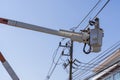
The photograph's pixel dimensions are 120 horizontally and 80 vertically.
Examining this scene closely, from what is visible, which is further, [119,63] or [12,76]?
[119,63]

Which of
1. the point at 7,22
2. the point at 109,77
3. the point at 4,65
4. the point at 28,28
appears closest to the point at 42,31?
the point at 28,28

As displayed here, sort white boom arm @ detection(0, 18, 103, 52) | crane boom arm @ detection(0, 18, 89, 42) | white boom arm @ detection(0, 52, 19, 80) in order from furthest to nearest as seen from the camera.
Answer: white boom arm @ detection(0, 52, 19, 80) → crane boom arm @ detection(0, 18, 89, 42) → white boom arm @ detection(0, 18, 103, 52)

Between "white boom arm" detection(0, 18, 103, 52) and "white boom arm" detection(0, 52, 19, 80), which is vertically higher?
"white boom arm" detection(0, 18, 103, 52)

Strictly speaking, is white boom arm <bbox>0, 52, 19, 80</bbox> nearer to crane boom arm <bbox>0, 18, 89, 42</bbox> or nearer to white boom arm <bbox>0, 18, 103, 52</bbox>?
white boom arm <bbox>0, 18, 103, 52</bbox>

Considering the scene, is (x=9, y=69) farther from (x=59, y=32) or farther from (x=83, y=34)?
(x=83, y=34)

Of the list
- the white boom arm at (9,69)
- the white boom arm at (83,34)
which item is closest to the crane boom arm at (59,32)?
the white boom arm at (83,34)

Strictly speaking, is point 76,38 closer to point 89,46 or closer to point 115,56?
point 89,46

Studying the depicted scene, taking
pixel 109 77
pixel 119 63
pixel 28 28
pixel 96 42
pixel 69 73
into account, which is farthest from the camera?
pixel 109 77

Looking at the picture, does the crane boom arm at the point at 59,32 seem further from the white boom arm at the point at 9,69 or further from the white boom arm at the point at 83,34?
the white boom arm at the point at 9,69

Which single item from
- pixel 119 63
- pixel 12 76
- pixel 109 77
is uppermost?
pixel 12 76

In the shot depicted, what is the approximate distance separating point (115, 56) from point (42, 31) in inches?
1109

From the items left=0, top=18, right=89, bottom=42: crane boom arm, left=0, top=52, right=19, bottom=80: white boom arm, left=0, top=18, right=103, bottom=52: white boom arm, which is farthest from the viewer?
left=0, top=52, right=19, bottom=80: white boom arm

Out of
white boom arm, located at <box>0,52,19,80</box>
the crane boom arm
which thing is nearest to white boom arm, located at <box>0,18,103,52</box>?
the crane boom arm

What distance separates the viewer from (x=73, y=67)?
90.1 feet
